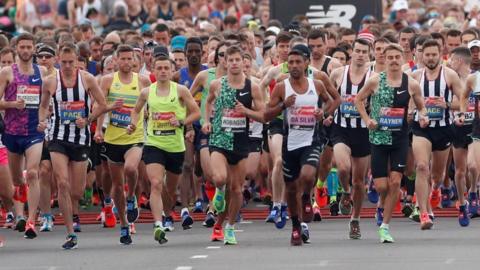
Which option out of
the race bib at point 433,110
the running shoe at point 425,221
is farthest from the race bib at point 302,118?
the race bib at point 433,110

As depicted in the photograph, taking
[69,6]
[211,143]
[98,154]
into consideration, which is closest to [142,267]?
[211,143]

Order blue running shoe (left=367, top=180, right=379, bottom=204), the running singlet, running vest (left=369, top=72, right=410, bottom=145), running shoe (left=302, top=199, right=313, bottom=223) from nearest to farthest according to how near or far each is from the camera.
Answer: running shoe (left=302, top=199, right=313, bottom=223) < running vest (left=369, top=72, right=410, bottom=145) < the running singlet < blue running shoe (left=367, top=180, right=379, bottom=204)

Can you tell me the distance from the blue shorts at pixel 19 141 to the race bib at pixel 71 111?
2.27 ft

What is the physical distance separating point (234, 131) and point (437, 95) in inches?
116

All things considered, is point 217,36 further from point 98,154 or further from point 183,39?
point 98,154

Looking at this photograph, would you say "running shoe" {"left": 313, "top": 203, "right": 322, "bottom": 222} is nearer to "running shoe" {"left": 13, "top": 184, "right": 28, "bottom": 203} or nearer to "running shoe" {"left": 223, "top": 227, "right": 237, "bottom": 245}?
"running shoe" {"left": 223, "top": 227, "right": 237, "bottom": 245}

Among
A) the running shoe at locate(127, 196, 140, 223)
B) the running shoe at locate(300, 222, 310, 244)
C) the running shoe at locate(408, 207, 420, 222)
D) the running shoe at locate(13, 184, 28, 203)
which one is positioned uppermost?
the running shoe at locate(13, 184, 28, 203)

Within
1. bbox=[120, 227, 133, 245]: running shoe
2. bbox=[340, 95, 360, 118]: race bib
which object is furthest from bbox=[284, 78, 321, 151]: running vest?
bbox=[340, 95, 360, 118]: race bib

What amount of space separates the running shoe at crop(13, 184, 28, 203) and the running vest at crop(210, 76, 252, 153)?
298 cm

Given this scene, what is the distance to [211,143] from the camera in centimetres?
2120

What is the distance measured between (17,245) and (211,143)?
2.33m

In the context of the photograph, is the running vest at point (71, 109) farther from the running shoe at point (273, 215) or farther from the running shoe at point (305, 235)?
the running shoe at point (273, 215)

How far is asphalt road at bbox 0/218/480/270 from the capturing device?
62.0 ft

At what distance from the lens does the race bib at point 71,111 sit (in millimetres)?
21703
